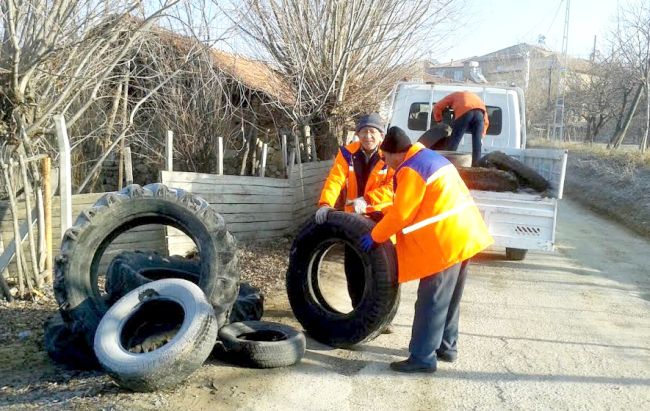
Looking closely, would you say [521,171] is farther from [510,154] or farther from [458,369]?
[458,369]

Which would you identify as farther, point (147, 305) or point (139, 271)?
point (139, 271)

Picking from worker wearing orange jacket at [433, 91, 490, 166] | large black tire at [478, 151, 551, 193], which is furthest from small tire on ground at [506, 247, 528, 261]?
worker wearing orange jacket at [433, 91, 490, 166]

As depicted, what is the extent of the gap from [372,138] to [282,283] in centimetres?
229

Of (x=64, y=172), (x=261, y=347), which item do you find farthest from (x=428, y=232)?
(x=64, y=172)

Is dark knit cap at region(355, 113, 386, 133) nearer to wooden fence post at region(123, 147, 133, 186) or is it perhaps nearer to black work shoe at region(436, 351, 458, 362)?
black work shoe at region(436, 351, 458, 362)

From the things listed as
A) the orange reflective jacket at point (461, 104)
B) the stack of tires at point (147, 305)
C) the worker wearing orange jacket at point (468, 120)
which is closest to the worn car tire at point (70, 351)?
the stack of tires at point (147, 305)

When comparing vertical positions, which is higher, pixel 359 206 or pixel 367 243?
pixel 359 206

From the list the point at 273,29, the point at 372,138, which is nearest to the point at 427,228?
the point at 372,138

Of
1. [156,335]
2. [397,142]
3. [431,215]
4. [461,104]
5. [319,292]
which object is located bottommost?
[156,335]

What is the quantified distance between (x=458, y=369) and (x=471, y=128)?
4.90m

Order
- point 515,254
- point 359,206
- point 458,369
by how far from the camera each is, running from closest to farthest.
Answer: point 458,369, point 359,206, point 515,254

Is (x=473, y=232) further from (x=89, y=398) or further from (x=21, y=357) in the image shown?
(x=21, y=357)

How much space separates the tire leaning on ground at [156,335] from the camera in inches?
156

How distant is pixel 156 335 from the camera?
184 inches
